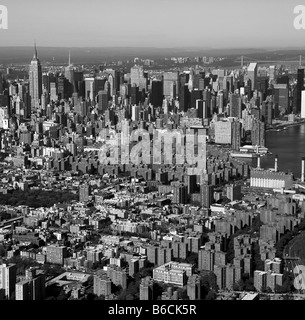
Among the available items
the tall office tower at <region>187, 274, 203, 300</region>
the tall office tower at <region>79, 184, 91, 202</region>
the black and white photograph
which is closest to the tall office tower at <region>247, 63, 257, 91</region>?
the black and white photograph

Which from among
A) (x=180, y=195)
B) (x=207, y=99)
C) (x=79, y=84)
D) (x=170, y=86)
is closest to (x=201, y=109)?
(x=207, y=99)

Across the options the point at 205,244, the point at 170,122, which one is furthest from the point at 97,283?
the point at 170,122

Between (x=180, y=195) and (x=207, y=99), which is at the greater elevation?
(x=207, y=99)

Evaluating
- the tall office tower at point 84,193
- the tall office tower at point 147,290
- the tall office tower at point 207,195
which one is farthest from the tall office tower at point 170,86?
the tall office tower at point 147,290

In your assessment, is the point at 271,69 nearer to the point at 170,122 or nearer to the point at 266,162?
the point at 170,122

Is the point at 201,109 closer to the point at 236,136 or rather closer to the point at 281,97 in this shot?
the point at 281,97
